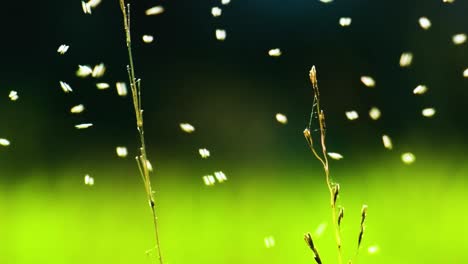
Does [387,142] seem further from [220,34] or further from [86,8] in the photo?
[86,8]

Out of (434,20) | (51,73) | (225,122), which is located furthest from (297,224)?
(51,73)

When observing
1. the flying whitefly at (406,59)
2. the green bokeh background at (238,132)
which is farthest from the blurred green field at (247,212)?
the flying whitefly at (406,59)

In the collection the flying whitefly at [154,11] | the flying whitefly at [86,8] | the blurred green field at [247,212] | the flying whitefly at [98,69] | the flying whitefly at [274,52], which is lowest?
the blurred green field at [247,212]

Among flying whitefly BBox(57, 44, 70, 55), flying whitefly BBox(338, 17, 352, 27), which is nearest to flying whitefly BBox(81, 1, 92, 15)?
flying whitefly BBox(57, 44, 70, 55)

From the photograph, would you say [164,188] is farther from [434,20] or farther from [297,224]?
[434,20]

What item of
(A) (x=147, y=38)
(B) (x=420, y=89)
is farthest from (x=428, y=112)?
(A) (x=147, y=38)

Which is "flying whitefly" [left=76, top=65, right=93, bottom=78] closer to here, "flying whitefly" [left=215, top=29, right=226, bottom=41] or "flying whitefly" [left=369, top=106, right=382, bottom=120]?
"flying whitefly" [left=215, top=29, right=226, bottom=41]

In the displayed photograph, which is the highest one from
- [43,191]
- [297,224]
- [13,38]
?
[13,38]

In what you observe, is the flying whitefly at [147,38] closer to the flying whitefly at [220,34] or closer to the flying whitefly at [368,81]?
the flying whitefly at [220,34]

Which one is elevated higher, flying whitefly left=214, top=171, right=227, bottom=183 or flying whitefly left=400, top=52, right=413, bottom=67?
flying whitefly left=400, top=52, right=413, bottom=67
